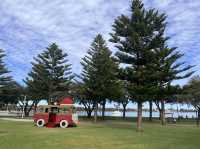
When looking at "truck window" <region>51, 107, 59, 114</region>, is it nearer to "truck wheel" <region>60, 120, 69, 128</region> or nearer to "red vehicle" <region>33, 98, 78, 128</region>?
"red vehicle" <region>33, 98, 78, 128</region>

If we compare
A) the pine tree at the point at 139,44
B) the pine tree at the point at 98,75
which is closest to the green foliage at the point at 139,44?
the pine tree at the point at 139,44

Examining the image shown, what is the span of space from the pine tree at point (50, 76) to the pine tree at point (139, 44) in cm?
2782

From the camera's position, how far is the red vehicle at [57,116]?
29558mm

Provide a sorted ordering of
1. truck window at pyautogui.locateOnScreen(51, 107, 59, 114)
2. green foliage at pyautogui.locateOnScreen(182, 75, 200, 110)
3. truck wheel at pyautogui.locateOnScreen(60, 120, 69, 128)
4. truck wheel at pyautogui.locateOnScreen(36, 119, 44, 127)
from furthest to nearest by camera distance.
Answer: green foliage at pyautogui.locateOnScreen(182, 75, 200, 110) → truck window at pyautogui.locateOnScreen(51, 107, 59, 114) → truck wheel at pyautogui.locateOnScreen(36, 119, 44, 127) → truck wheel at pyautogui.locateOnScreen(60, 120, 69, 128)

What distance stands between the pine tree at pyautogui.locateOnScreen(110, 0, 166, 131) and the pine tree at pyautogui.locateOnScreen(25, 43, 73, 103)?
1095 inches

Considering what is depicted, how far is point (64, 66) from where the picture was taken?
5850 centimetres

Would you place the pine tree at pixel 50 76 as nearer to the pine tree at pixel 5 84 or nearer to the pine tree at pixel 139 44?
the pine tree at pixel 5 84

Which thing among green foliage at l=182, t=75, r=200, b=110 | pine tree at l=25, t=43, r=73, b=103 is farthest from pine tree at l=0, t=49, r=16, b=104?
green foliage at l=182, t=75, r=200, b=110

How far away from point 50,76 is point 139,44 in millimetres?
30329

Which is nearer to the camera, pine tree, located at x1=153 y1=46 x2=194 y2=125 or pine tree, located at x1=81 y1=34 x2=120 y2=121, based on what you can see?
pine tree, located at x1=153 y1=46 x2=194 y2=125

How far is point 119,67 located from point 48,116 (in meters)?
7.10

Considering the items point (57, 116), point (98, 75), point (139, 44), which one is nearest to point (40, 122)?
point (57, 116)

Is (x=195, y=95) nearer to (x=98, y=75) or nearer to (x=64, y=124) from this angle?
(x=98, y=75)

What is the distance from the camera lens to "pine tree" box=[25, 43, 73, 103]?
56.9m
